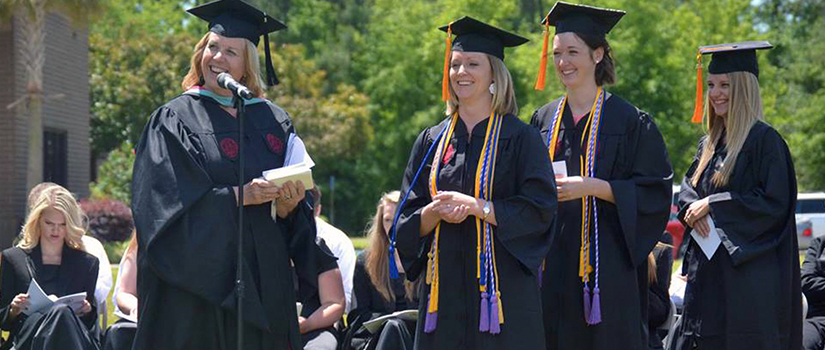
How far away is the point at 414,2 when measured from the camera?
126ft

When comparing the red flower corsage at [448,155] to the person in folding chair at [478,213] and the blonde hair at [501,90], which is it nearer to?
the person in folding chair at [478,213]

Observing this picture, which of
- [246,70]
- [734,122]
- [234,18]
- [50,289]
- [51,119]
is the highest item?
[51,119]

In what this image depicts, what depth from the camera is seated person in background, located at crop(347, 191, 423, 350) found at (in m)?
7.25

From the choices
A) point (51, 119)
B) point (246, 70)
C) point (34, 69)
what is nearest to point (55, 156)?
point (51, 119)

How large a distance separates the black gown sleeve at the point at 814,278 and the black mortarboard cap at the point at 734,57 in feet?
7.22

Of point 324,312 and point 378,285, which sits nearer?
point 324,312

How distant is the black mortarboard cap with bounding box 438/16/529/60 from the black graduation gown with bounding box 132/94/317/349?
3.28 ft

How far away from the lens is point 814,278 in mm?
7363

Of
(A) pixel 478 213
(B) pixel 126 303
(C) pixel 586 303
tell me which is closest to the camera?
(A) pixel 478 213

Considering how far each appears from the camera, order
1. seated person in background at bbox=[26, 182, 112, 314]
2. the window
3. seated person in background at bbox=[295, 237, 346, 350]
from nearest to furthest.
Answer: seated person in background at bbox=[295, 237, 346, 350] < seated person in background at bbox=[26, 182, 112, 314] < the window

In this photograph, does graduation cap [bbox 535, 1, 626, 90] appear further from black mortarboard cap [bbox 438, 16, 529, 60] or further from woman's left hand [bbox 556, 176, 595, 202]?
woman's left hand [bbox 556, 176, 595, 202]

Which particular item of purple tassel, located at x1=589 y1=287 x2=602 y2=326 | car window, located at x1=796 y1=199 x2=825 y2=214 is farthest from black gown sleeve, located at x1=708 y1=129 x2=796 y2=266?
car window, located at x1=796 y1=199 x2=825 y2=214

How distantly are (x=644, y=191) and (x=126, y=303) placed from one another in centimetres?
323

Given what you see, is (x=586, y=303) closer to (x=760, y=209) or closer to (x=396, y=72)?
(x=760, y=209)
